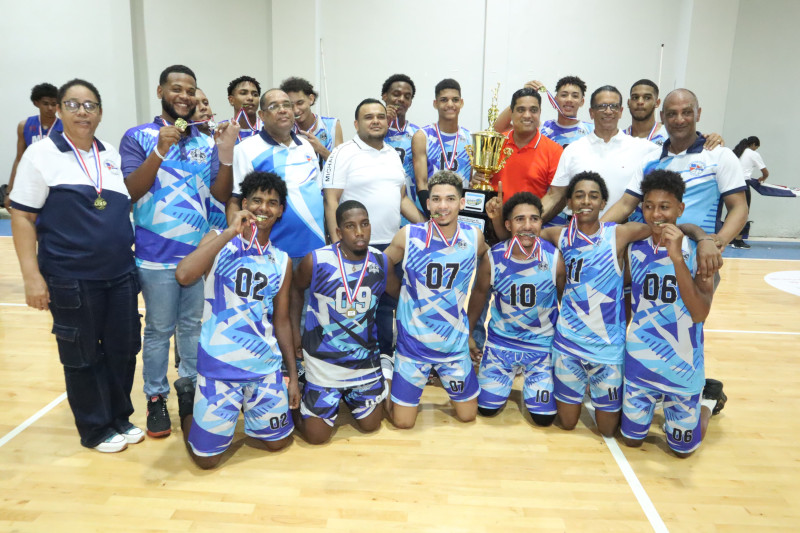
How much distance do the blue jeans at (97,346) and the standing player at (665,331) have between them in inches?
112

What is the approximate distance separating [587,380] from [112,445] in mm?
2768

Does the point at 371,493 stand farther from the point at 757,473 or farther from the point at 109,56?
the point at 109,56

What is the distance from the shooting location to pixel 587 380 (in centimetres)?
339

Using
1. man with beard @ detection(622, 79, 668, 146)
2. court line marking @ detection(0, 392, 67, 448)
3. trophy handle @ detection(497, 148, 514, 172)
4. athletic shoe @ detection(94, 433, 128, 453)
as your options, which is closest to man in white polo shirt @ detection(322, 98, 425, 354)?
trophy handle @ detection(497, 148, 514, 172)

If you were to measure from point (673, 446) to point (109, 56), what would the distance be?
399 inches

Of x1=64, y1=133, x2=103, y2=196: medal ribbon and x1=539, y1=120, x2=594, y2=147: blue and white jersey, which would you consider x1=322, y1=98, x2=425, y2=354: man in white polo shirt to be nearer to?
x1=64, y1=133, x2=103, y2=196: medal ribbon

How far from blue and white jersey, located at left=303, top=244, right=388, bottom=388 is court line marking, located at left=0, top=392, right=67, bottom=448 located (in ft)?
5.66

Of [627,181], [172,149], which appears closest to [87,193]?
[172,149]

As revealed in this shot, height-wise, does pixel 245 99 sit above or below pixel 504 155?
above

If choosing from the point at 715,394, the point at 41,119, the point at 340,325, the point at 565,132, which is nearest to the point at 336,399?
the point at 340,325

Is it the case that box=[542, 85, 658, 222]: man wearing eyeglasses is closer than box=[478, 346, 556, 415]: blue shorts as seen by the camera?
No

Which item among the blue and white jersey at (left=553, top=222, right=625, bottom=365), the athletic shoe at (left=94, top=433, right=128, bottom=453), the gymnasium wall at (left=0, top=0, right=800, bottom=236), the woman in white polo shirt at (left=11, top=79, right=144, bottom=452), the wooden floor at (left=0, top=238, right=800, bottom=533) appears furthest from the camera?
the gymnasium wall at (left=0, top=0, right=800, bottom=236)

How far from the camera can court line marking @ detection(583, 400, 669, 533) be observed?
98.6 inches

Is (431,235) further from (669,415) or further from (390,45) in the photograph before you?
(390,45)
